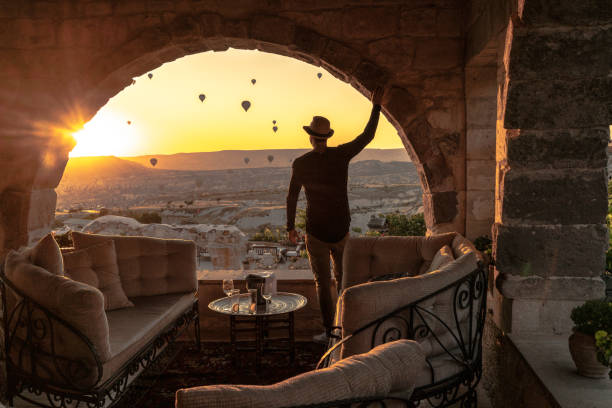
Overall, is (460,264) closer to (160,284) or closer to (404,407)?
→ (404,407)

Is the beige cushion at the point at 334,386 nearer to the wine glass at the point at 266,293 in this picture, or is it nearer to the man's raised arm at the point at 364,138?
the wine glass at the point at 266,293

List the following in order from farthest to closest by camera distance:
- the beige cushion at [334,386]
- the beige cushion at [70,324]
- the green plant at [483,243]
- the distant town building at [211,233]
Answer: the distant town building at [211,233], the green plant at [483,243], the beige cushion at [70,324], the beige cushion at [334,386]

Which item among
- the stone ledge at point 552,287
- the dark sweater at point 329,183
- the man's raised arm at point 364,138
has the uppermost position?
the man's raised arm at point 364,138

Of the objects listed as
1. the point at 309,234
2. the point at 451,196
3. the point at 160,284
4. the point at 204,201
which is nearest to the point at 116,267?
the point at 160,284

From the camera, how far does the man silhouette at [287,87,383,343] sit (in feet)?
→ 11.6

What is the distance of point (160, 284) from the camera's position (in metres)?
3.64

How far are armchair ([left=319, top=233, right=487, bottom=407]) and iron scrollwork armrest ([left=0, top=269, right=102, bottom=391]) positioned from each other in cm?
114

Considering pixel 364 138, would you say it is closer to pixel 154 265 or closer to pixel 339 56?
pixel 339 56

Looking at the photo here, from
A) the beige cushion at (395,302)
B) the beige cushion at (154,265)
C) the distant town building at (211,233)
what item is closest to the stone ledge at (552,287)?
the beige cushion at (395,302)

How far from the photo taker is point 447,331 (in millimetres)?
2082

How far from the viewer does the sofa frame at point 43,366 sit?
86.6 inches

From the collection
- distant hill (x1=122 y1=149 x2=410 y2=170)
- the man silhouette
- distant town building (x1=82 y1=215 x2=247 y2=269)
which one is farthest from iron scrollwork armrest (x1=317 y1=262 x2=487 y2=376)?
distant hill (x1=122 y1=149 x2=410 y2=170)

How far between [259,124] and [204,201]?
10.9 metres

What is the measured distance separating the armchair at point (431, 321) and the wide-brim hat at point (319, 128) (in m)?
1.42
